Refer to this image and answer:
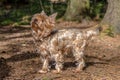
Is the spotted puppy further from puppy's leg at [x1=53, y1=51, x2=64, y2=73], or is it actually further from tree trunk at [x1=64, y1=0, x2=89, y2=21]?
tree trunk at [x1=64, y1=0, x2=89, y2=21]

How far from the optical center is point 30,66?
9.91m

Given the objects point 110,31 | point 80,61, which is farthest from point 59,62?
point 110,31

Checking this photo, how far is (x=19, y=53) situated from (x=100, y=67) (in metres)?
3.43

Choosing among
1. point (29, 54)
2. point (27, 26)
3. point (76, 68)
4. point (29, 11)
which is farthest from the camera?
point (29, 11)

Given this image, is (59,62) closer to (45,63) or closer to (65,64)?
(45,63)

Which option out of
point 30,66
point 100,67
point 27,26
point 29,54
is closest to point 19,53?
point 29,54

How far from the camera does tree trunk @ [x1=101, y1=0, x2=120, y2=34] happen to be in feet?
50.4

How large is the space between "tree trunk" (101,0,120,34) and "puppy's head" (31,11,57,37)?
7.23 metres

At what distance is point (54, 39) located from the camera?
859 cm

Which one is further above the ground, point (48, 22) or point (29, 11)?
point (48, 22)

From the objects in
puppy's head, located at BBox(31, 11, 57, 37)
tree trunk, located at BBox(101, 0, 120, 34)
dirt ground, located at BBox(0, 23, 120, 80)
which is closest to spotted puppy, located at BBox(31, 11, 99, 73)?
puppy's head, located at BBox(31, 11, 57, 37)

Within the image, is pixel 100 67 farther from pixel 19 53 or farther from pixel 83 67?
pixel 19 53

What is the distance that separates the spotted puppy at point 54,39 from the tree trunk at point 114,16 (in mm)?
6698

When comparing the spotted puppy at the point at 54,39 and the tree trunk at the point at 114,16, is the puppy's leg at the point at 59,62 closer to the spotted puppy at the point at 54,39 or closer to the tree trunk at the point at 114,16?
the spotted puppy at the point at 54,39
